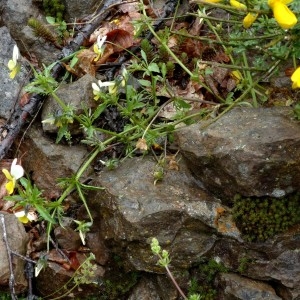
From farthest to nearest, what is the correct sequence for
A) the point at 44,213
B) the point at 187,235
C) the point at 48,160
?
the point at 48,160
the point at 187,235
the point at 44,213

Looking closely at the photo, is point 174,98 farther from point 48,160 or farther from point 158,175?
point 48,160

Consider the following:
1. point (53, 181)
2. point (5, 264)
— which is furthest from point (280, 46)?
point (5, 264)

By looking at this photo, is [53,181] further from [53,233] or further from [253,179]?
[253,179]

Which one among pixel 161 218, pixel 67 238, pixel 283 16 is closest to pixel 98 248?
pixel 67 238

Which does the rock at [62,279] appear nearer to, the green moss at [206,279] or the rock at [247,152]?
the green moss at [206,279]

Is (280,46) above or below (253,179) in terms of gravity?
above

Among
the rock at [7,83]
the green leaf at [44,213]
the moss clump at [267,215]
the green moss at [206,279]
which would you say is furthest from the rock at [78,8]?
the green moss at [206,279]

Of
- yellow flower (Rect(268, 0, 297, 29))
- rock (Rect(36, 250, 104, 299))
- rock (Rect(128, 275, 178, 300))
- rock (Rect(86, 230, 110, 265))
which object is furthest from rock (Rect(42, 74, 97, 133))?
yellow flower (Rect(268, 0, 297, 29))
